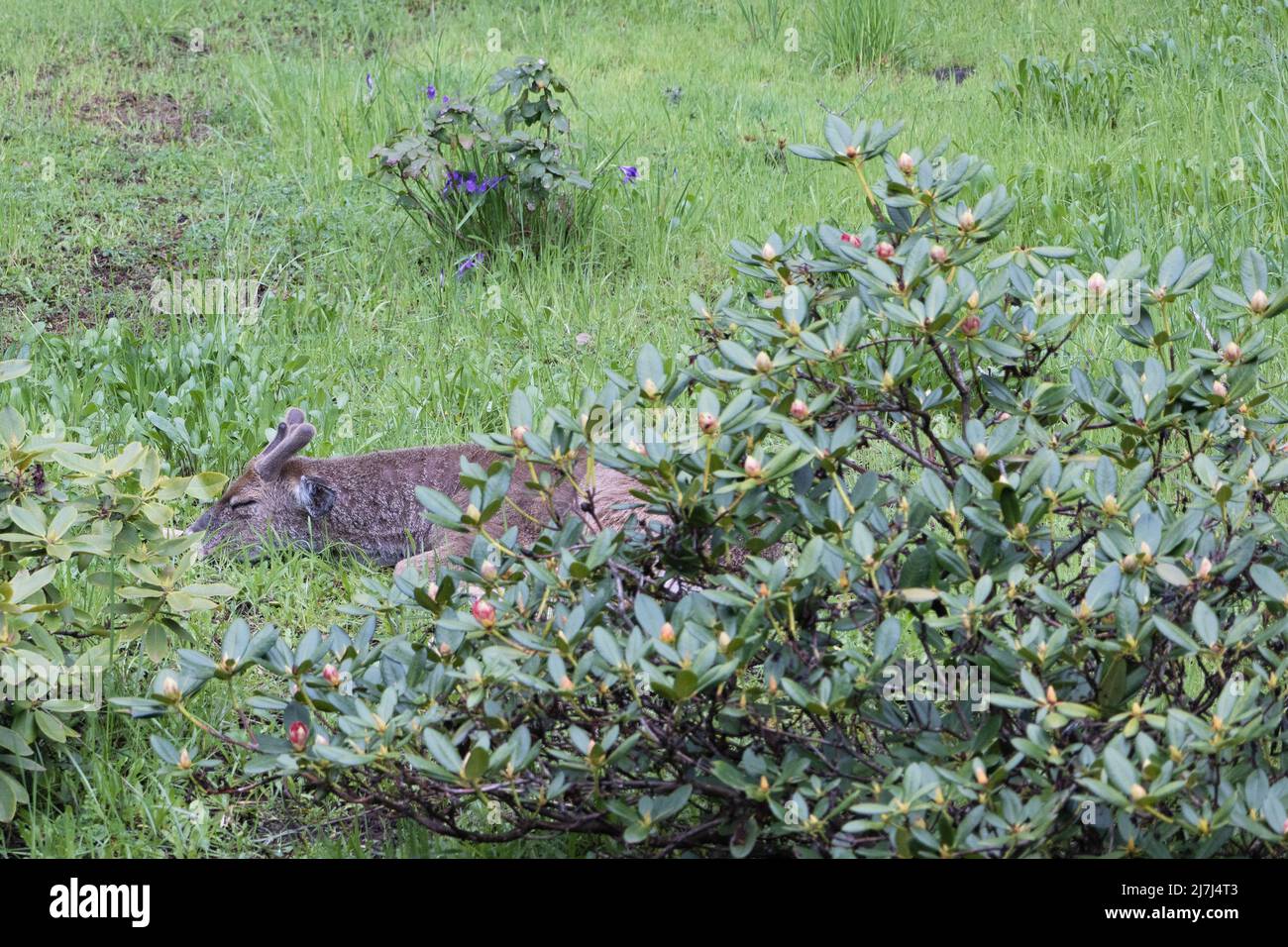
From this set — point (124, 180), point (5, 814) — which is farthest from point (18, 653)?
point (124, 180)

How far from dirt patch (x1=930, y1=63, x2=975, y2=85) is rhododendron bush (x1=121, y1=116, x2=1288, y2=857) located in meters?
6.83

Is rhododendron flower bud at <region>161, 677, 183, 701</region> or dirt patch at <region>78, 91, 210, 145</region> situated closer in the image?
rhododendron flower bud at <region>161, 677, 183, 701</region>

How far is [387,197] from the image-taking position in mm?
7586

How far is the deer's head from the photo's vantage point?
200 inches

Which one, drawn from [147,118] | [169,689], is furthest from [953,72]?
[169,689]

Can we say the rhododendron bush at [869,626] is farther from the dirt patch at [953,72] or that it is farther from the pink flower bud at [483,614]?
the dirt patch at [953,72]

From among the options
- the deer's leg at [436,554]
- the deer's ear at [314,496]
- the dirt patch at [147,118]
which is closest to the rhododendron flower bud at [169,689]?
the deer's leg at [436,554]

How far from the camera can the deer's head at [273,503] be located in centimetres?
509

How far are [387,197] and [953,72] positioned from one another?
4.20 m

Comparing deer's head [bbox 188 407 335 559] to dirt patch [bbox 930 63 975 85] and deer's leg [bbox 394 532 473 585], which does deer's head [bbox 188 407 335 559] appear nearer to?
deer's leg [bbox 394 532 473 585]

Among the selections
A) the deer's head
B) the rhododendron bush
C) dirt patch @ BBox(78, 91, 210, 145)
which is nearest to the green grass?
dirt patch @ BBox(78, 91, 210, 145)

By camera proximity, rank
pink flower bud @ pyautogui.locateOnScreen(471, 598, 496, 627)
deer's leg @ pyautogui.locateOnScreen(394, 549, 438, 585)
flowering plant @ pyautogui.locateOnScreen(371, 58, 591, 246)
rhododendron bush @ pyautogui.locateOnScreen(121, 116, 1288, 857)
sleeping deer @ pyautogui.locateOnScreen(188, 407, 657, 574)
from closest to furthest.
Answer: rhododendron bush @ pyautogui.locateOnScreen(121, 116, 1288, 857) → pink flower bud @ pyautogui.locateOnScreen(471, 598, 496, 627) → deer's leg @ pyautogui.locateOnScreen(394, 549, 438, 585) → sleeping deer @ pyautogui.locateOnScreen(188, 407, 657, 574) → flowering plant @ pyautogui.locateOnScreen(371, 58, 591, 246)

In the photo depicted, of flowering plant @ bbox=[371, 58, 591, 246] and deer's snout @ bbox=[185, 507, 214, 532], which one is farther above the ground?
flowering plant @ bbox=[371, 58, 591, 246]

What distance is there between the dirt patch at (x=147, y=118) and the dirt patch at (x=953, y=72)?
487 centimetres
